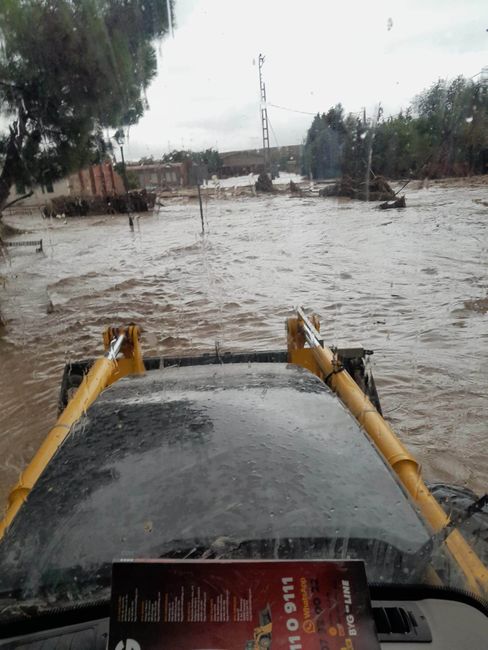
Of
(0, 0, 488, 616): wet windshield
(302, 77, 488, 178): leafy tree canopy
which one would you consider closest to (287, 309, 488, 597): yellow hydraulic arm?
(0, 0, 488, 616): wet windshield

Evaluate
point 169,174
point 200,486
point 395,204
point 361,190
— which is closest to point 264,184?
point 361,190

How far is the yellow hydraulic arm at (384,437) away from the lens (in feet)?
4.13

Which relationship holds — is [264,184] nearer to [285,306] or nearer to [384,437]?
[285,306]

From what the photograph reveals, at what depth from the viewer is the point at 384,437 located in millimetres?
1871

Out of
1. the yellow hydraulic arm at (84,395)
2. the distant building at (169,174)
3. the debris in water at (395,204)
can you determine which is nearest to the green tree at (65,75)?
the yellow hydraulic arm at (84,395)

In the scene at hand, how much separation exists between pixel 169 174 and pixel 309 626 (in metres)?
27.4

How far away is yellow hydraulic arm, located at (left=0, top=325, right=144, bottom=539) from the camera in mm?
1637

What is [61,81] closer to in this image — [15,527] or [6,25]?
[6,25]

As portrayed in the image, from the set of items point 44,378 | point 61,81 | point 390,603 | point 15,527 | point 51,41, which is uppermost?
point 51,41

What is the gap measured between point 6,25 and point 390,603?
10.9 metres

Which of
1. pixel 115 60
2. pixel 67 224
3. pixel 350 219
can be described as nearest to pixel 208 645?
pixel 115 60

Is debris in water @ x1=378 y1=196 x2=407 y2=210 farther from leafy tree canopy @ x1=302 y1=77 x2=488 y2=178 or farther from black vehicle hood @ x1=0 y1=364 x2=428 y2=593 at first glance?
black vehicle hood @ x1=0 y1=364 x2=428 y2=593

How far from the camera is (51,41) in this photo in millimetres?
9508

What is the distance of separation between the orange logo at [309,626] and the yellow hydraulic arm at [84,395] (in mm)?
889
